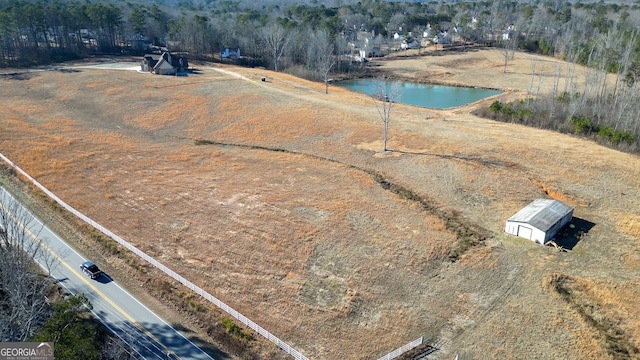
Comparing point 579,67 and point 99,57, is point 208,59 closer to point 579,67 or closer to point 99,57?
point 99,57

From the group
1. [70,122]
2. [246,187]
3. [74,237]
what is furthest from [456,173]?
[70,122]

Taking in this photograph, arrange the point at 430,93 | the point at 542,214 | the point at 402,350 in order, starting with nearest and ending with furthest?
the point at 402,350 < the point at 542,214 < the point at 430,93

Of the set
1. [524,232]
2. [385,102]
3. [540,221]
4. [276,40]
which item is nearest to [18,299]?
[524,232]

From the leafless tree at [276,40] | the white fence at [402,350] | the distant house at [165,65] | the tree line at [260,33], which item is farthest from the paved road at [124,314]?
the leafless tree at [276,40]

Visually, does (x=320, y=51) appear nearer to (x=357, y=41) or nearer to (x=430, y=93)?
(x=430, y=93)

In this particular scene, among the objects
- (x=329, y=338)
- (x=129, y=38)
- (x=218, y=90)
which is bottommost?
(x=329, y=338)

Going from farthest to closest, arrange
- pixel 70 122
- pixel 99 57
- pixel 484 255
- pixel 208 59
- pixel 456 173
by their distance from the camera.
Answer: pixel 208 59 < pixel 99 57 < pixel 70 122 < pixel 456 173 < pixel 484 255

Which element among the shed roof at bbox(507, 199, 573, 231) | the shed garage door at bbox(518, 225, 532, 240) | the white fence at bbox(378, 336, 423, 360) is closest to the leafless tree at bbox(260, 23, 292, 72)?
the shed roof at bbox(507, 199, 573, 231)
